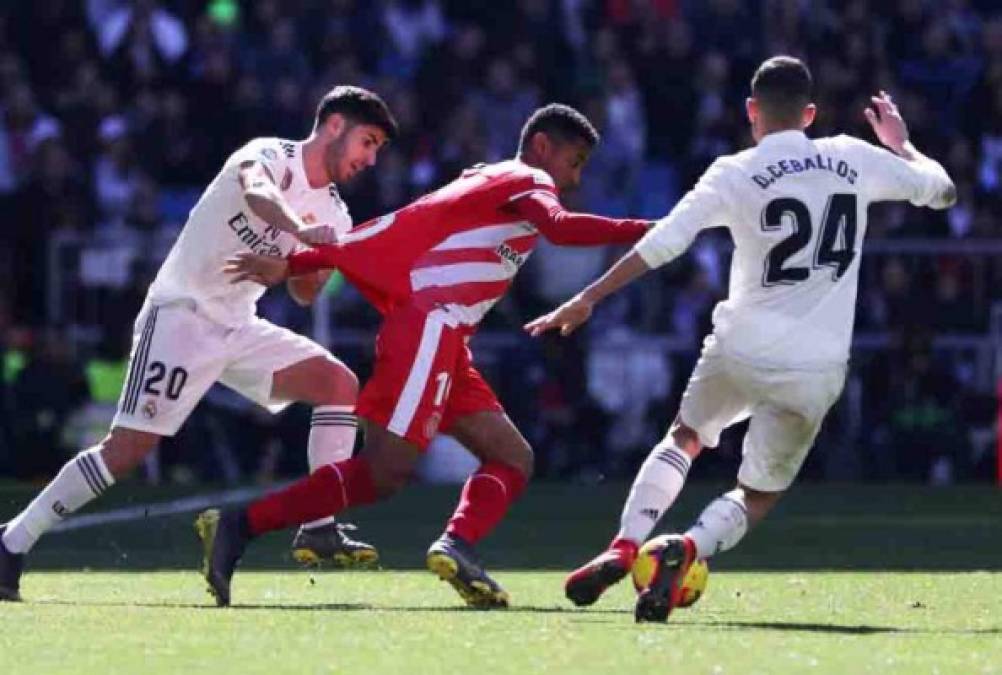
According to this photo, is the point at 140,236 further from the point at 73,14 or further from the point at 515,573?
the point at 515,573

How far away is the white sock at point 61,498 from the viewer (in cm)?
1174

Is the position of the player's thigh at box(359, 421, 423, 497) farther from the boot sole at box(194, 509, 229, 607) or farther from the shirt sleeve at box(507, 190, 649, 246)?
the shirt sleeve at box(507, 190, 649, 246)

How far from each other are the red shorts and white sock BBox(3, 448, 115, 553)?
125cm

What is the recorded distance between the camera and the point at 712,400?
430 inches

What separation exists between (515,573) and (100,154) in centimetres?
1219

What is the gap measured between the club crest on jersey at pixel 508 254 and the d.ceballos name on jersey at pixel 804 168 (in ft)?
4.41

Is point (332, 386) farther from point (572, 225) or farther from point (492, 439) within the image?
point (572, 225)

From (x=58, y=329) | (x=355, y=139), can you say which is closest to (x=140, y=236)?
(x=58, y=329)

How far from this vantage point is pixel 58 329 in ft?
73.4

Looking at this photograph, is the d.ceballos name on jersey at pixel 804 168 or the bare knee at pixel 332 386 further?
the bare knee at pixel 332 386

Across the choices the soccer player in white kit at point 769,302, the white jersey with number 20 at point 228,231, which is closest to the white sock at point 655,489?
the soccer player in white kit at point 769,302

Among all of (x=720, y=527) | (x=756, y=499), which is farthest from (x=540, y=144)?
(x=720, y=527)

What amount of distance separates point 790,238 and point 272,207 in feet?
7.08

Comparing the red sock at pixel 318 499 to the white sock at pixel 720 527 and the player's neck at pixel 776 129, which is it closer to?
the white sock at pixel 720 527
